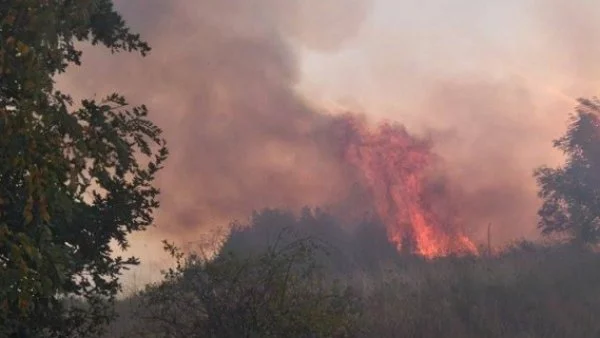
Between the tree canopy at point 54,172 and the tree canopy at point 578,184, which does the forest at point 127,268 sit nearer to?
the tree canopy at point 54,172

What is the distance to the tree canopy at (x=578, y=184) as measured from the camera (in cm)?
2067

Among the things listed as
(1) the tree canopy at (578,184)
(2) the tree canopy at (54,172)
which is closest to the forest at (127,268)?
(2) the tree canopy at (54,172)

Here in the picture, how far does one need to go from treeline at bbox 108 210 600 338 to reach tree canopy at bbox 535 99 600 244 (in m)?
1.23

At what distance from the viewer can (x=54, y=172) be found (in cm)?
407

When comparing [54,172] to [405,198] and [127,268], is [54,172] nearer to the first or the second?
[127,268]

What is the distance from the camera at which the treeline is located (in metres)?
7.18

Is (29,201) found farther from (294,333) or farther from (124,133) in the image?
(294,333)

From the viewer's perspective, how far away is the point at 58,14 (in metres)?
4.90

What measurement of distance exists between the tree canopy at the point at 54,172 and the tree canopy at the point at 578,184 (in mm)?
18342

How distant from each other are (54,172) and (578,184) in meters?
20.2

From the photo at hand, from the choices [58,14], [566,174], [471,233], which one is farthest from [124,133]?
[471,233]

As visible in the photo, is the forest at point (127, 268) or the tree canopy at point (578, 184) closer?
the forest at point (127, 268)

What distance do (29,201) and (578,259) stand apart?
56.9 ft

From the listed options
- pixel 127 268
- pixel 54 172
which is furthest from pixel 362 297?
pixel 54 172
